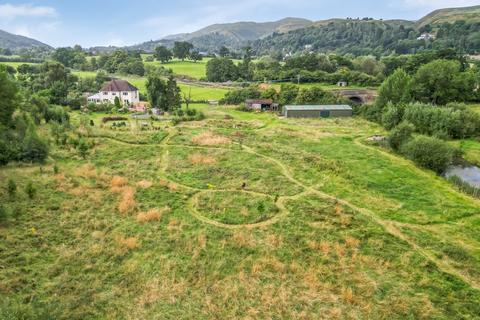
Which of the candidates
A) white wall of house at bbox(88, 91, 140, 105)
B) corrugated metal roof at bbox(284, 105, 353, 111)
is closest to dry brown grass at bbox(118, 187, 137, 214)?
corrugated metal roof at bbox(284, 105, 353, 111)

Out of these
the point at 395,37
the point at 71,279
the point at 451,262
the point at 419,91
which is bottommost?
the point at 451,262

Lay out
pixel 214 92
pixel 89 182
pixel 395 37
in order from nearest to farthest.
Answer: pixel 89 182
pixel 214 92
pixel 395 37

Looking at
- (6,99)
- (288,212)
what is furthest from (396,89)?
(6,99)

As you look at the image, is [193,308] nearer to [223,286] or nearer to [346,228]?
[223,286]

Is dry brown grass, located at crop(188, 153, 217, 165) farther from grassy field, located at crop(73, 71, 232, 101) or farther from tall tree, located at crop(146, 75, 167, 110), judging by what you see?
grassy field, located at crop(73, 71, 232, 101)

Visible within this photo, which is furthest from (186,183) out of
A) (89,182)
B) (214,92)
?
(214,92)

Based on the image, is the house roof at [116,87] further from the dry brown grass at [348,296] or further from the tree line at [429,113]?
the dry brown grass at [348,296]

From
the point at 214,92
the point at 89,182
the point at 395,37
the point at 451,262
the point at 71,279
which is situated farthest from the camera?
the point at 395,37

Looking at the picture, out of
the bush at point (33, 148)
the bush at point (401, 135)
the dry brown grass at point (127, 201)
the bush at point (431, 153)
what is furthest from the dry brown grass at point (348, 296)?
the bush at point (33, 148)
